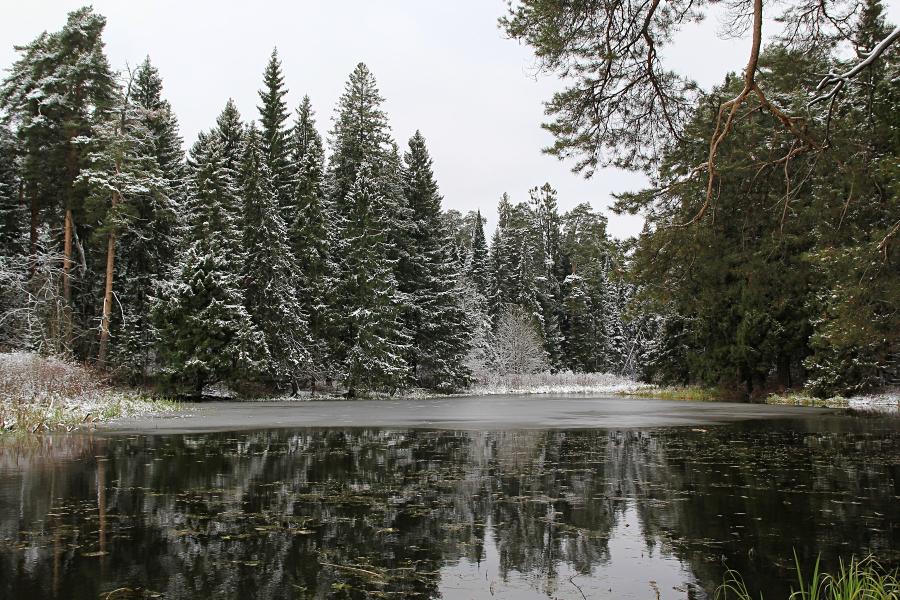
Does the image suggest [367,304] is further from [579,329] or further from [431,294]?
[579,329]

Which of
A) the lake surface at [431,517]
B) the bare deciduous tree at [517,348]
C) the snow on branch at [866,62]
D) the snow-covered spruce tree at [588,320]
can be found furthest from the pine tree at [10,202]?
the snow-covered spruce tree at [588,320]

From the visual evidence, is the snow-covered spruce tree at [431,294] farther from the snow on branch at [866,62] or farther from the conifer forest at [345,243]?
the snow on branch at [866,62]

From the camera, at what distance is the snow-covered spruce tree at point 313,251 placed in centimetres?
3806

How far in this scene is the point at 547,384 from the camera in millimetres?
50531

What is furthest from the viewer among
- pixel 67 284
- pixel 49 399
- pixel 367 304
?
pixel 367 304

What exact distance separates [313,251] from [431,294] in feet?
30.4

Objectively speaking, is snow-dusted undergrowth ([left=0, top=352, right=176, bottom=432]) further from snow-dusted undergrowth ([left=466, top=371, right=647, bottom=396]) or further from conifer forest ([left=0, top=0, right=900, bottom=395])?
→ snow-dusted undergrowth ([left=466, top=371, right=647, bottom=396])

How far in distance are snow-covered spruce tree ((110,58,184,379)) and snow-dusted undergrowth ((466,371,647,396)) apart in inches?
832

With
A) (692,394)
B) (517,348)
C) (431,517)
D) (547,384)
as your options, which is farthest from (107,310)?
(517,348)

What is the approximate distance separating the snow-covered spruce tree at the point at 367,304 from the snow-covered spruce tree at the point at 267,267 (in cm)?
339

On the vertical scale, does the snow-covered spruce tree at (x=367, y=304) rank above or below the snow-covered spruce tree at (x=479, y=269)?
below

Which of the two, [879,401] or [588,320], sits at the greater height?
[588,320]

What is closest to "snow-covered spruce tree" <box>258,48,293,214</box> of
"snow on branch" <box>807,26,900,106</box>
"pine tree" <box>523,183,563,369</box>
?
"pine tree" <box>523,183,563,369</box>

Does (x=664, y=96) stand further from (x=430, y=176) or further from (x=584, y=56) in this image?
(x=430, y=176)
